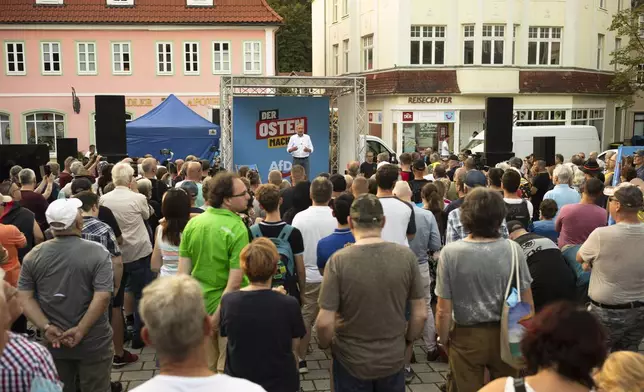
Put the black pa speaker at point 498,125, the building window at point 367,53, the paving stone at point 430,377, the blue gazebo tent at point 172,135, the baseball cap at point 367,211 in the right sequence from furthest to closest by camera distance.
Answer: the building window at point 367,53 < the blue gazebo tent at point 172,135 < the black pa speaker at point 498,125 < the paving stone at point 430,377 < the baseball cap at point 367,211

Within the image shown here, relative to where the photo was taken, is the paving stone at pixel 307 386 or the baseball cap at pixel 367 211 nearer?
the baseball cap at pixel 367 211

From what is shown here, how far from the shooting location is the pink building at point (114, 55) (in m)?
29.2

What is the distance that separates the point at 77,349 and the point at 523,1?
28.7m

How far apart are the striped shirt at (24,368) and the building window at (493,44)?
93.1 ft

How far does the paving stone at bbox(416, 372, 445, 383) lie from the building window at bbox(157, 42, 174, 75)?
1057 inches

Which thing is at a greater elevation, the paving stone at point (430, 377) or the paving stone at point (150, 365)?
the paving stone at point (150, 365)

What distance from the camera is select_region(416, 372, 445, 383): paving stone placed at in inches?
222

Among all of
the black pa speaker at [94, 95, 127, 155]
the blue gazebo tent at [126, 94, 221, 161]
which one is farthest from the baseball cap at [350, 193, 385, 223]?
the blue gazebo tent at [126, 94, 221, 161]

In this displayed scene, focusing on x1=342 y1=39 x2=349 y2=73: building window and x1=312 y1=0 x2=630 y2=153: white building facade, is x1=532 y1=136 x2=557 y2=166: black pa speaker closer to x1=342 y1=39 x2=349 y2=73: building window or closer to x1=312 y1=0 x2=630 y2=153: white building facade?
x1=312 y1=0 x2=630 y2=153: white building facade

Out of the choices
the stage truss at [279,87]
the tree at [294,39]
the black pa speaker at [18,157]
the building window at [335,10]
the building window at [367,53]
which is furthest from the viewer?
the tree at [294,39]

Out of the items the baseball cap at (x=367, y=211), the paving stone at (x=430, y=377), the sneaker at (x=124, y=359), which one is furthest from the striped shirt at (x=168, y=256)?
the paving stone at (x=430, y=377)

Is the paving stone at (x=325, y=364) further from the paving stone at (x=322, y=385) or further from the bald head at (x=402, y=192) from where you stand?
the bald head at (x=402, y=192)

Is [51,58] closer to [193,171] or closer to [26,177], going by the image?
[26,177]

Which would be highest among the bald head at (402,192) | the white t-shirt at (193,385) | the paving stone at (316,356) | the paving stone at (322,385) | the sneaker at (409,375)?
the bald head at (402,192)
